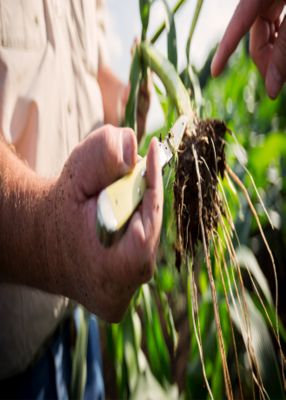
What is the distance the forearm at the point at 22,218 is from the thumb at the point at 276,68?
1.47 feet

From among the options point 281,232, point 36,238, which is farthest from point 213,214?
point 281,232

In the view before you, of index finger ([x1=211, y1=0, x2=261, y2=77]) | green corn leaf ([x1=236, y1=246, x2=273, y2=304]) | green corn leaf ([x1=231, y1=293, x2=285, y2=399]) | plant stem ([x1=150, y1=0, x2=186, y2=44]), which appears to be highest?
plant stem ([x1=150, y1=0, x2=186, y2=44])

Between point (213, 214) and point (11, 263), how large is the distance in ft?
0.78

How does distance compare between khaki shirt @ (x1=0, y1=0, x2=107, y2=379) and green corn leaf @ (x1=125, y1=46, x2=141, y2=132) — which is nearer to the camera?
khaki shirt @ (x1=0, y1=0, x2=107, y2=379)

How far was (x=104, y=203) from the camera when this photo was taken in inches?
15.2

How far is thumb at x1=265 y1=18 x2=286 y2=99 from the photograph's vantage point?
790 mm

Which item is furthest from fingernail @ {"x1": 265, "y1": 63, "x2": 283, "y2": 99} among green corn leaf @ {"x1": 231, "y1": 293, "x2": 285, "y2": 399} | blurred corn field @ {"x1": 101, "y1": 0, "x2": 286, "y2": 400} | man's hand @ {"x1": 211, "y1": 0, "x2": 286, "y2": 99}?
green corn leaf @ {"x1": 231, "y1": 293, "x2": 285, "y2": 399}

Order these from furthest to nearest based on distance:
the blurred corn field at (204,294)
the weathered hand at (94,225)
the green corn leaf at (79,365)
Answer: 1. the green corn leaf at (79,365)
2. the blurred corn field at (204,294)
3. the weathered hand at (94,225)

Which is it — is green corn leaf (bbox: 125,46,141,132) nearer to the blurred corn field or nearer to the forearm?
the blurred corn field

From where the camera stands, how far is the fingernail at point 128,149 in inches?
17.0

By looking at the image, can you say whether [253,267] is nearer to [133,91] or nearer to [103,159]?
[133,91]

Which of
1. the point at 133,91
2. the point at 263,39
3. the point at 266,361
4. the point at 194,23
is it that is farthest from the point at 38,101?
the point at 266,361

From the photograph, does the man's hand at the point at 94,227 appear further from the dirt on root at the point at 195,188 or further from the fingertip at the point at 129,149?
the dirt on root at the point at 195,188

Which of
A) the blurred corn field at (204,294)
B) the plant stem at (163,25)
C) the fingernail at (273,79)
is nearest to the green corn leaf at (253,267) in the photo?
the blurred corn field at (204,294)
